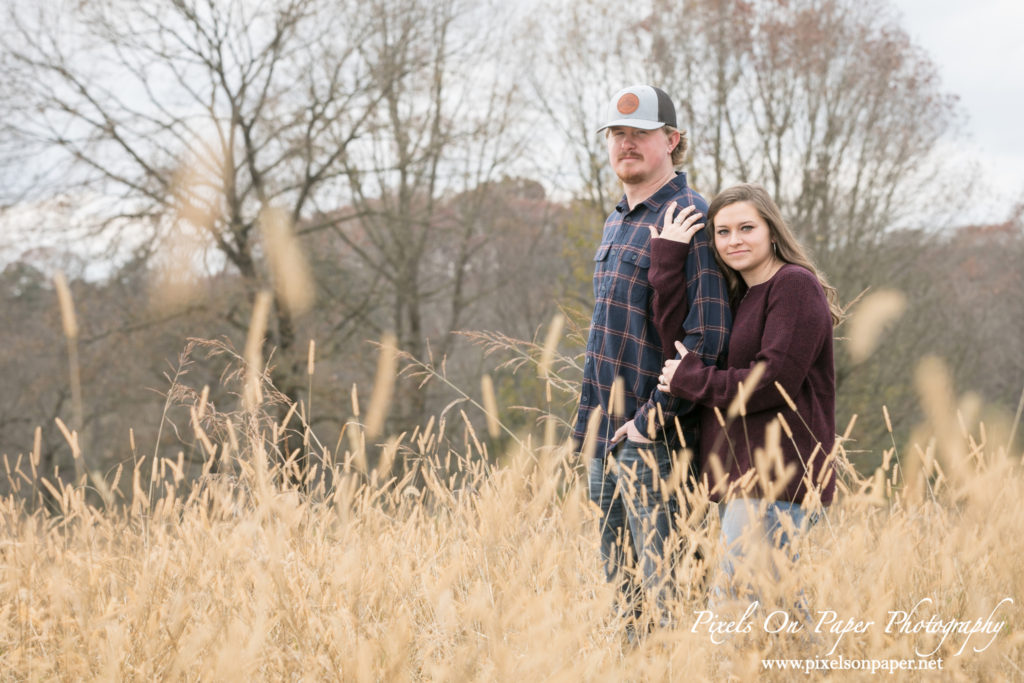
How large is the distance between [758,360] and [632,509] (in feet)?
1.83

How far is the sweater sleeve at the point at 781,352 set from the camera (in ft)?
7.39

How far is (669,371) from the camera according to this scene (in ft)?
7.97

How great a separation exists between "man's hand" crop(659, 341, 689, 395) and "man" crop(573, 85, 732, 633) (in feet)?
0.13

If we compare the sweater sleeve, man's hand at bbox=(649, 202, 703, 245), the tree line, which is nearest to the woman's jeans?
the sweater sleeve

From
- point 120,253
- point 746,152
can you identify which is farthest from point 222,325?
point 746,152

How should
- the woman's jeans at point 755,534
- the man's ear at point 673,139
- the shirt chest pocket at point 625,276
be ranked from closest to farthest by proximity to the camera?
1. the woman's jeans at point 755,534
2. the shirt chest pocket at point 625,276
3. the man's ear at point 673,139

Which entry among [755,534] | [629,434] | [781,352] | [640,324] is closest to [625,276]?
[640,324]

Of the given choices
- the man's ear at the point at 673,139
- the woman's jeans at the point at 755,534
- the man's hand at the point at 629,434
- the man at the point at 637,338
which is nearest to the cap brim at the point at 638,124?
the man at the point at 637,338

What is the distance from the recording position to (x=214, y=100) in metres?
12.9

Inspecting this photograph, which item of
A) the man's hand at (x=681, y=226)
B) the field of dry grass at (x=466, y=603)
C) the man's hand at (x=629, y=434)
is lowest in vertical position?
the field of dry grass at (x=466, y=603)

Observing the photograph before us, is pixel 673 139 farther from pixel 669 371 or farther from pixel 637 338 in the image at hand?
pixel 669 371

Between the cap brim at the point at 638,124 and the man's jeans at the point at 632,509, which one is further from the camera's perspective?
the cap brim at the point at 638,124

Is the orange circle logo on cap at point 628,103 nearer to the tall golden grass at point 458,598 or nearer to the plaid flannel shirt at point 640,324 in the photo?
the plaid flannel shirt at point 640,324

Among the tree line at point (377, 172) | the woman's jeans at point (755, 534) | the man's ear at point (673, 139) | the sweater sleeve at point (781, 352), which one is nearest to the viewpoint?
the woman's jeans at point (755, 534)
